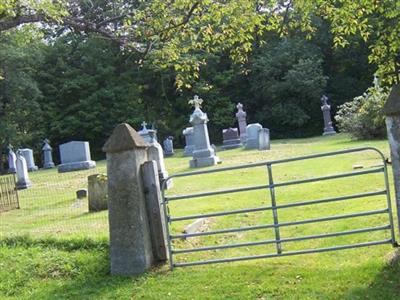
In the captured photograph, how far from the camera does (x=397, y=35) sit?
7543 millimetres

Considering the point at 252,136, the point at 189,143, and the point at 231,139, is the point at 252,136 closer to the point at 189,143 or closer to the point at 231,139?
the point at 189,143

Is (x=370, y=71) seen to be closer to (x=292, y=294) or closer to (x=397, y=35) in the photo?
(x=397, y=35)

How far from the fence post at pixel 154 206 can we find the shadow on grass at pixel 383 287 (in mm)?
2827

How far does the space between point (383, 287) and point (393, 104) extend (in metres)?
2.15

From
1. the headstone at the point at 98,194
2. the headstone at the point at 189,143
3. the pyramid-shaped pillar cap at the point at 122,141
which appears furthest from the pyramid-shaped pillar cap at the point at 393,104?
the headstone at the point at 189,143

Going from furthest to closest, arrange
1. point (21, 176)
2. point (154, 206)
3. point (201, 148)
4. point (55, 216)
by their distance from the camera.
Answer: point (21, 176) < point (201, 148) < point (55, 216) < point (154, 206)

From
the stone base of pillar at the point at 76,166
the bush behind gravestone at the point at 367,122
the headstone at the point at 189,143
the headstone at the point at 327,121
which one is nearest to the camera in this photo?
the bush behind gravestone at the point at 367,122

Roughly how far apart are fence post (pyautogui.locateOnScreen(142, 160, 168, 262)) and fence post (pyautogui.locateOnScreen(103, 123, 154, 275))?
0.09 m

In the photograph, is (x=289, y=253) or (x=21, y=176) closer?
(x=289, y=253)

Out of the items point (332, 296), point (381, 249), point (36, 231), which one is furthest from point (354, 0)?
point (36, 231)

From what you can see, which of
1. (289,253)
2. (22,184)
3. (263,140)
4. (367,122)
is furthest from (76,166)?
(289,253)

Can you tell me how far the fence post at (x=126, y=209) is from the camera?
711 centimetres

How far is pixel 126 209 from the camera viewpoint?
282 inches

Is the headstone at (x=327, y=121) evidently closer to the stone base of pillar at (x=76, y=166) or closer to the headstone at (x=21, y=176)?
the stone base of pillar at (x=76, y=166)
